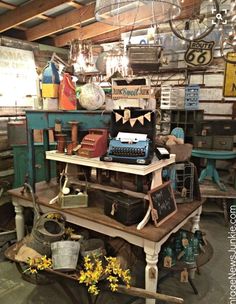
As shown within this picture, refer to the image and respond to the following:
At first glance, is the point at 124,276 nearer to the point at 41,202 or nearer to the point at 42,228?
the point at 42,228

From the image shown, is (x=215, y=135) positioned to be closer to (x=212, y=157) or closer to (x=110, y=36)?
(x=212, y=157)

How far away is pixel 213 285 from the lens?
246 centimetres

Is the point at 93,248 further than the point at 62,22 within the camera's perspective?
No

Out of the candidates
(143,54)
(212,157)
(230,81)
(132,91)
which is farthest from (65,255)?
(230,81)

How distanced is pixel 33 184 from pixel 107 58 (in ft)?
8.73

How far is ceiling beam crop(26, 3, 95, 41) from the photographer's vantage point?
442 cm

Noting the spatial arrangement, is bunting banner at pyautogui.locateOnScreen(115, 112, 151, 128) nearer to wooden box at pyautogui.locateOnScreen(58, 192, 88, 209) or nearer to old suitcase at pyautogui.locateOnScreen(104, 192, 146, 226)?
old suitcase at pyautogui.locateOnScreen(104, 192, 146, 226)

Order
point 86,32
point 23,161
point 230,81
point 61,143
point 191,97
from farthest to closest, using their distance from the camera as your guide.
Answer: point 86,32 < point 191,97 < point 230,81 < point 23,161 < point 61,143

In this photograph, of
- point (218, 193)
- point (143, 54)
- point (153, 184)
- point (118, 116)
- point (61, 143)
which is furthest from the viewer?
point (143, 54)

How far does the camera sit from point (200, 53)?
14.1 ft

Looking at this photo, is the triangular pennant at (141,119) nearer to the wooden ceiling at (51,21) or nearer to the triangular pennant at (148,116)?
the triangular pennant at (148,116)

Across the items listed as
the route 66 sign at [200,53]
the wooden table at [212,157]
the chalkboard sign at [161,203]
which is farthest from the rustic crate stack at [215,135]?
the chalkboard sign at [161,203]

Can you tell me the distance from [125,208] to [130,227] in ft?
0.46

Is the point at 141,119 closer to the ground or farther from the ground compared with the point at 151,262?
farther from the ground
